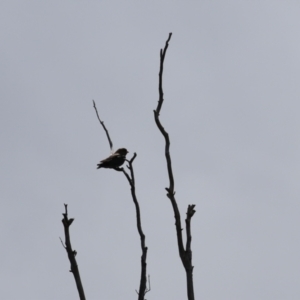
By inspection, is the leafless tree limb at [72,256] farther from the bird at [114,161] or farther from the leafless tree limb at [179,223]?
the bird at [114,161]

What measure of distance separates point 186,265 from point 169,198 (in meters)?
0.89

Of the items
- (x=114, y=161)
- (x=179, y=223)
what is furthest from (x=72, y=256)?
(x=114, y=161)

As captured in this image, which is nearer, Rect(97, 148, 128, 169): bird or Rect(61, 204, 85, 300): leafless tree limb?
Rect(61, 204, 85, 300): leafless tree limb

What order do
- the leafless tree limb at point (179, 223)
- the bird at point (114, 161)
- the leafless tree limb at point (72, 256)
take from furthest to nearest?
1. the bird at point (114, 161)
2. the leafless tree limb at point (72, 256)
3. the leafless tree limb at point (179, 223)

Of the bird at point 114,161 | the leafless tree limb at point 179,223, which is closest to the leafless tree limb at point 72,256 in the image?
the leafless tree limb at point 179,223

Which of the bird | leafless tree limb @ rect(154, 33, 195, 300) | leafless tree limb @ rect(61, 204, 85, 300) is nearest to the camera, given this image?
leafless tree limb @ rect(154, 33, 195, 300)

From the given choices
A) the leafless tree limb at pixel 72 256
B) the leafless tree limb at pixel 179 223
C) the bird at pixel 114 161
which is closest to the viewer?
the leafless tree limb at pixel 179 223

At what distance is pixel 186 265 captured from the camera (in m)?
7.15

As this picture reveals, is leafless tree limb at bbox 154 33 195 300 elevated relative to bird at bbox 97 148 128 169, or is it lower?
lower

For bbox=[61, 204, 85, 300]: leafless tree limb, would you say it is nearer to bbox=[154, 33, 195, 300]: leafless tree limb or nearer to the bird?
bbox=[154, 33, 195, 300]: leafless tree limb

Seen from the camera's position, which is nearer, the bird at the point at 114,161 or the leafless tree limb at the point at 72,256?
the leafless tree limb at the point at 72,256

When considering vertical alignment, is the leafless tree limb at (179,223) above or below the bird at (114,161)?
below

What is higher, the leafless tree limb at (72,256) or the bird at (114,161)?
the bird at (114,161)

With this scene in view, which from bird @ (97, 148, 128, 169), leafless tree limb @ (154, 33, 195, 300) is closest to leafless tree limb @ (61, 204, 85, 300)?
leafless tree limb @ (154, 33, 195, 300)
